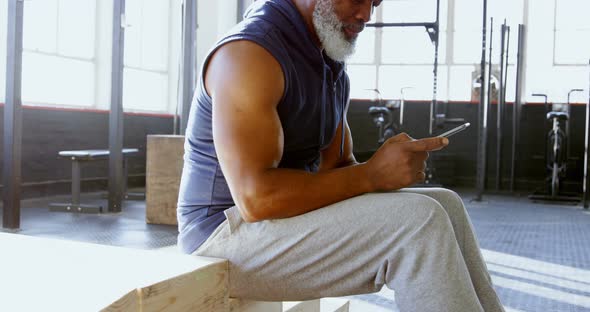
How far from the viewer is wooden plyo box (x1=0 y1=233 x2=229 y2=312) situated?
0.89m

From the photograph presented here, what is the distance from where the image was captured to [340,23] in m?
1.29

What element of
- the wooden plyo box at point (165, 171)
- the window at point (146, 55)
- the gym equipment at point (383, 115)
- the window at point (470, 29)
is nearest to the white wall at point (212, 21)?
the window at point (146, 55)

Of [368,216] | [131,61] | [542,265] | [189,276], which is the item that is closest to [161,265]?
[189,276]

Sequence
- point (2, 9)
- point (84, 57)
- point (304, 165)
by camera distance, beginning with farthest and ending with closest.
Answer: point (84, 57) < point (2, 9) < point (304, 165)

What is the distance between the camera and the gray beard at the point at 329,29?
4.19 ft

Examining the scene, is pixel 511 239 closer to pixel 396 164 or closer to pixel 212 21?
pixel 396 164

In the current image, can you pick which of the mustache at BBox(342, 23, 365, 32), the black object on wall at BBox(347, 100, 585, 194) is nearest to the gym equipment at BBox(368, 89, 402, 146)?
the black object on wall at BBox(347, 100, 585, 194)

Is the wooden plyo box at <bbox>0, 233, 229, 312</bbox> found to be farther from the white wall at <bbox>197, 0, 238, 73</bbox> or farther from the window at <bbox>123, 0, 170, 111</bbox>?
the window at <bbox>123, 0, 170, 111</bbox>

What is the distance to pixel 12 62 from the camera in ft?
11.3

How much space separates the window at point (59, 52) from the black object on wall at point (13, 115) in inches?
94.0

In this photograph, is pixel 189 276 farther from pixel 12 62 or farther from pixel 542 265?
pixel 12 62

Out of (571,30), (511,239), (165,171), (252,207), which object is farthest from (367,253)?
(571,30)

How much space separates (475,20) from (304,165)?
8.00 metres

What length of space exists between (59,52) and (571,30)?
21.0ft
